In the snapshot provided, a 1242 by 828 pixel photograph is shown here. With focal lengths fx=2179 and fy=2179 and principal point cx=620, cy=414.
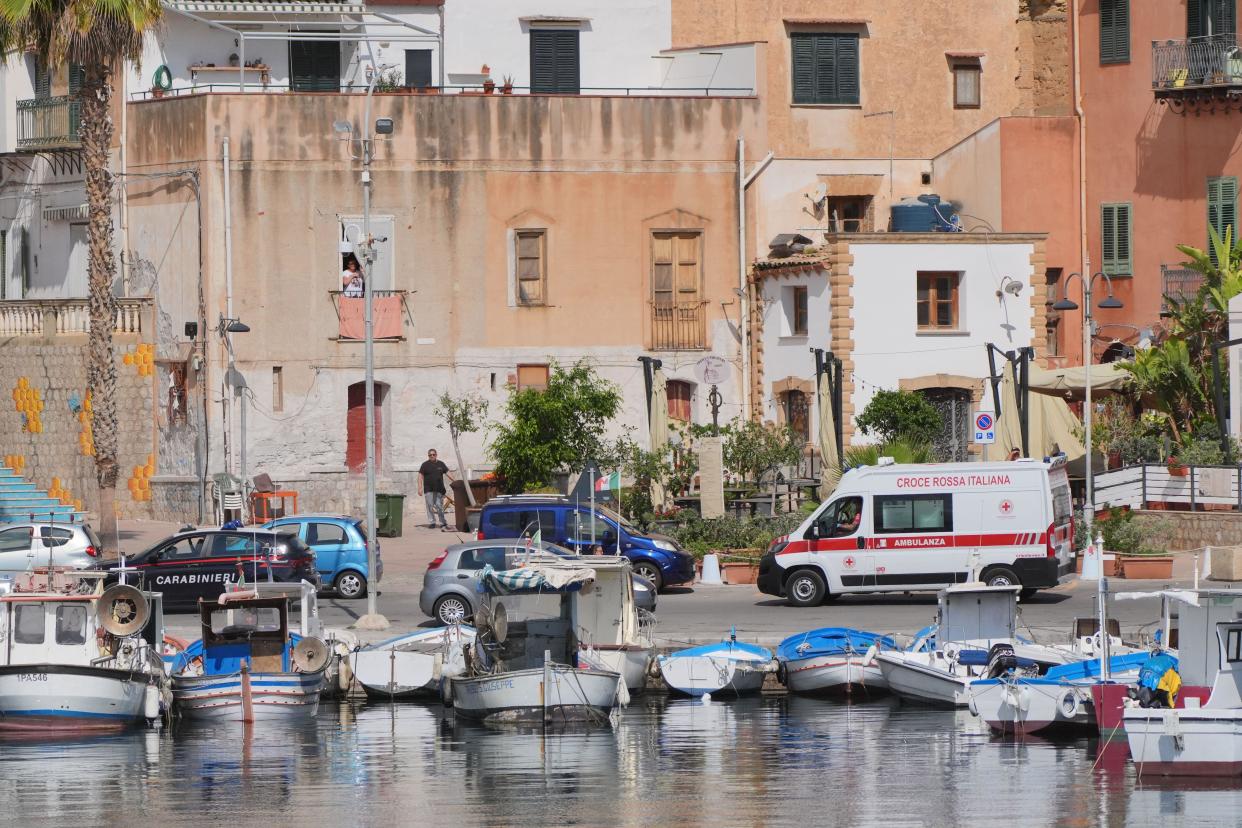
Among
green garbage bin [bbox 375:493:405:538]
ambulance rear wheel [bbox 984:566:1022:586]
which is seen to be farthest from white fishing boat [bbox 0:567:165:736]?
green garbage bin [bbox 375:493:405:538]

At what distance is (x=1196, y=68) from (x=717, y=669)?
24.0 metres

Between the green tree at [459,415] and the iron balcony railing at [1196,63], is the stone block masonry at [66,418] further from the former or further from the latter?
the iron balcony railing at [1196,63]

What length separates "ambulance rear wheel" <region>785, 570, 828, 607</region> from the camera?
33875 millimetres

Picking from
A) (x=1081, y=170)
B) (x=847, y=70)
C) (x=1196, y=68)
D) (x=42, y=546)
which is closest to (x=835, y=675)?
(x=42, y=546)

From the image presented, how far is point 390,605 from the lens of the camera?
35.4 metres

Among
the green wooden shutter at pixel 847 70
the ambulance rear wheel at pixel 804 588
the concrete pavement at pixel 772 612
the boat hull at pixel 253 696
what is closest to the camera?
the boat hull at pixel 253 696

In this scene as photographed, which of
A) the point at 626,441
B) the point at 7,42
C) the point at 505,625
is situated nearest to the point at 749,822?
the point at 505,625

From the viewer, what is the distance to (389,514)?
143 feet

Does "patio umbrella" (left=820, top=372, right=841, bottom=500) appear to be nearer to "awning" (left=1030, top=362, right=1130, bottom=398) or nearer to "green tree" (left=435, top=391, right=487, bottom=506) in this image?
"awning" (left=1030, top=362, right=1130, bottom=398)

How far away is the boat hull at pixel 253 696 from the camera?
27375mm

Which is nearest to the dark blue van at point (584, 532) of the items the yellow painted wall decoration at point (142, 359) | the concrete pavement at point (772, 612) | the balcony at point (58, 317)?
the concrete pavement at point (772, 612)

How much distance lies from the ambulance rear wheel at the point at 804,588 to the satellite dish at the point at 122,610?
35.3 feet

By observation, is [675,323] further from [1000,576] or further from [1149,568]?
[1000,576]

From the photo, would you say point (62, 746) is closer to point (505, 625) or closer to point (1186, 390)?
point (505, 625)
